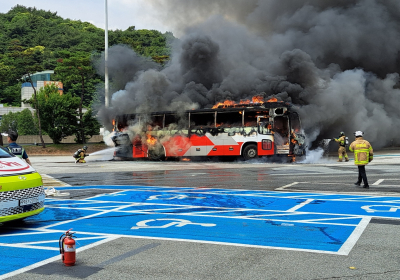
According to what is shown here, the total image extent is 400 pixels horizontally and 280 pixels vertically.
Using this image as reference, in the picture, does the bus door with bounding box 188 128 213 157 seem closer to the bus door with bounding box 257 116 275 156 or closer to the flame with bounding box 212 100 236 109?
the flame with bounding box 212 100 236 109

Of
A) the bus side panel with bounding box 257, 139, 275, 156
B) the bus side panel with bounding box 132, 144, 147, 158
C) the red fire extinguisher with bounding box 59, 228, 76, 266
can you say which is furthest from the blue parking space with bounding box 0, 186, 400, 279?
the bus side panel with bounding box 132, 144, 147, 158

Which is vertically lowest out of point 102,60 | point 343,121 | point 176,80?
point 343,121

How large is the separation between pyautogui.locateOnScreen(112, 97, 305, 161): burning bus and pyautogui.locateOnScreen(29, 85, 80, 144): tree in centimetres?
1904

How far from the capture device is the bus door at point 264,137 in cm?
2152

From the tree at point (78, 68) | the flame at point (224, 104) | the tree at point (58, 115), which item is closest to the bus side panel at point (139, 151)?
the flame at point (224, 104)

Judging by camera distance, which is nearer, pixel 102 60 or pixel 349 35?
pixel 349 35

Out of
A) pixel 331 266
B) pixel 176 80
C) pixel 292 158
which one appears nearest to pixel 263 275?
pixel 331 266

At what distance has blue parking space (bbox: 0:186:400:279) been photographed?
568 cm

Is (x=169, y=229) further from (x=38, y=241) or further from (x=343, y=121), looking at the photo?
(x=343, y=121)

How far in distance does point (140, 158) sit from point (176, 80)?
7949 millimetres

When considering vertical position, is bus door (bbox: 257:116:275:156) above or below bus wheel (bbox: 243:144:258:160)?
above

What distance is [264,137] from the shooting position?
21.6 metres

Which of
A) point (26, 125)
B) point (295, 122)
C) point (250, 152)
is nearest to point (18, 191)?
point (250, 152)

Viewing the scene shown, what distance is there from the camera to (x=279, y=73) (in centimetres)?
3012
